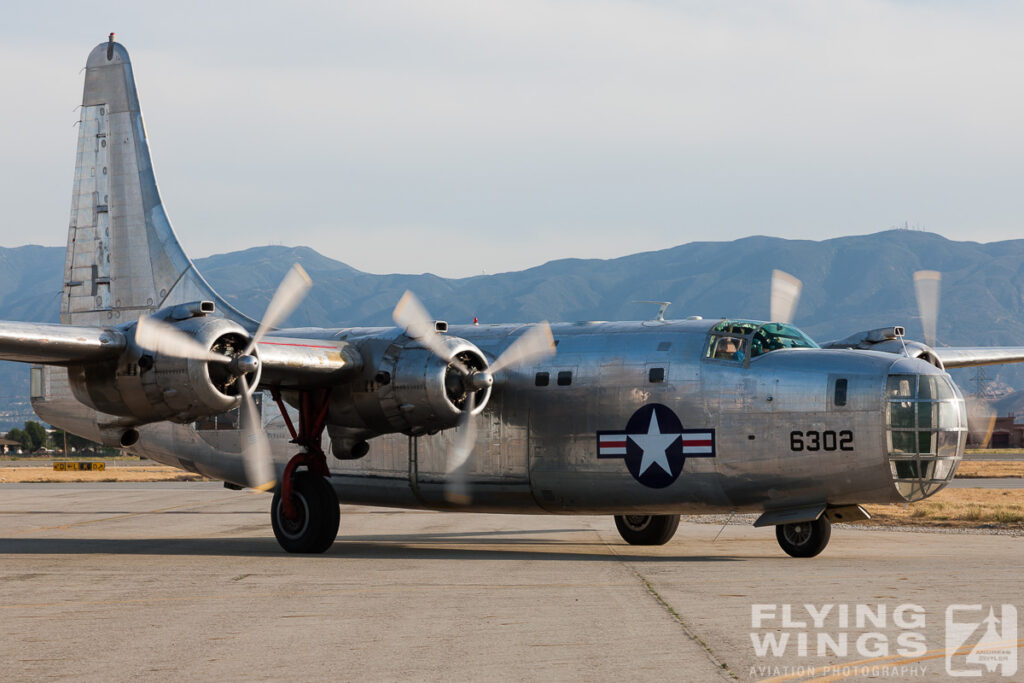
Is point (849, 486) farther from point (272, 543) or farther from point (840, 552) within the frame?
point (272, 543)

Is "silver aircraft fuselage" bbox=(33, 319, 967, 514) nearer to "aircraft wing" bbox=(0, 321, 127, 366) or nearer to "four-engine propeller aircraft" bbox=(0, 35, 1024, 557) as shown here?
"four-engine propeller aircraft" bbox=(0, 35, 1024, 557)

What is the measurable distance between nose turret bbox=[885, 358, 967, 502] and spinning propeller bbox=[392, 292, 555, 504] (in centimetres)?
593

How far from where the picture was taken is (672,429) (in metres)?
18.3

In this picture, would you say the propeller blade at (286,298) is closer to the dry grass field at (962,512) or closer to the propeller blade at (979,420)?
the propeller blade at (979,420)

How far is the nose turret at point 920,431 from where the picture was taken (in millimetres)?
16781

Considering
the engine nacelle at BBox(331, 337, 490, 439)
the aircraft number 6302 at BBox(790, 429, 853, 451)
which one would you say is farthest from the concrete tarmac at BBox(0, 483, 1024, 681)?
the engine nacelle at BBox(331, 337, 490, 439)

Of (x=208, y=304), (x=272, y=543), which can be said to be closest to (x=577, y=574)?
(x=208, y=304)

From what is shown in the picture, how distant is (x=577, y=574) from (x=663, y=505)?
270 centimetres

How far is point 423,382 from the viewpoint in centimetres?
1911

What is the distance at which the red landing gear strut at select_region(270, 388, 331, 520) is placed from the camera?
66.2 ft

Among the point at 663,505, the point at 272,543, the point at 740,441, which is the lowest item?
the point at 272,543

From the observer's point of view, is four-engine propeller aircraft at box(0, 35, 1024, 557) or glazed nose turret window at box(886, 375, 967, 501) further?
four-engine propeller aircraft at box(0, 35, 1024, 557)

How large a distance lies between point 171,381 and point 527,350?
6.10 m

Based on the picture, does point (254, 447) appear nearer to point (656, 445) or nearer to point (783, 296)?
point (656, 445)
